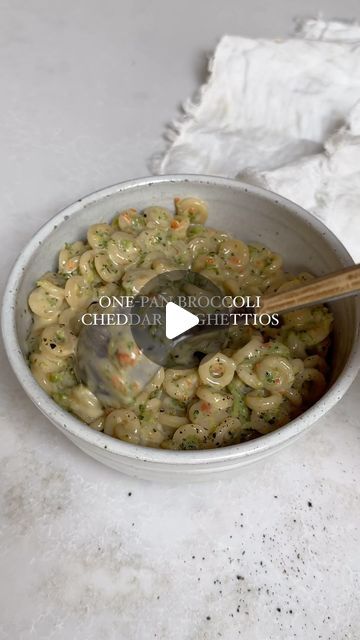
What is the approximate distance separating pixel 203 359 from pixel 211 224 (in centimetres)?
31

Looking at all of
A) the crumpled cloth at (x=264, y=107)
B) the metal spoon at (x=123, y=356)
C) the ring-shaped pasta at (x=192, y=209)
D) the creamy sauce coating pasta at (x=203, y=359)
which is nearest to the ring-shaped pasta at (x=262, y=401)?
the creamy sauce coating pasta at (x=203, y=359)

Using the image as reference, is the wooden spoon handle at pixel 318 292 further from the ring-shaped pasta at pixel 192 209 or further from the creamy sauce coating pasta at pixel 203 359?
the ring-shaped pasta at pixel 192 209

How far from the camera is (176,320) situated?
3.16 feet

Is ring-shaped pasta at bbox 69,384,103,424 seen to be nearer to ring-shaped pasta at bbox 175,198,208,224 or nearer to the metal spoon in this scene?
the metal spoon

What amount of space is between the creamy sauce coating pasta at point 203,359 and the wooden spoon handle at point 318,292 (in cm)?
8

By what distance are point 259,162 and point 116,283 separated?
1.77ft

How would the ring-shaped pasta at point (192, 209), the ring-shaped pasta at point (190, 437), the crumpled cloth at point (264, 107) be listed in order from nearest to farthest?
the ring-shaped pasta at point (190, 437)
the ring-shaped pasta at point (192, 209)
the crumpled cloth at point (264, 107)

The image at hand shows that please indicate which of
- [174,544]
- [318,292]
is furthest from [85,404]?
[318,292]

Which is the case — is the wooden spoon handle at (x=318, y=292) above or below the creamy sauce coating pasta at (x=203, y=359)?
above

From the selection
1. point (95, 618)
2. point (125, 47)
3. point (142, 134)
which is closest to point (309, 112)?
point (142, 134)

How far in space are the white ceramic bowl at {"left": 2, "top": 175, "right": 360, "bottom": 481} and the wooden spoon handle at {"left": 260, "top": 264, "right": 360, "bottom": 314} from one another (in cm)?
10

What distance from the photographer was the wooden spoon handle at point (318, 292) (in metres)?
0.81

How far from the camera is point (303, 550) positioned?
981mm

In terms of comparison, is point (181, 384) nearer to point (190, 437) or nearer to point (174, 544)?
point (190, 437)
